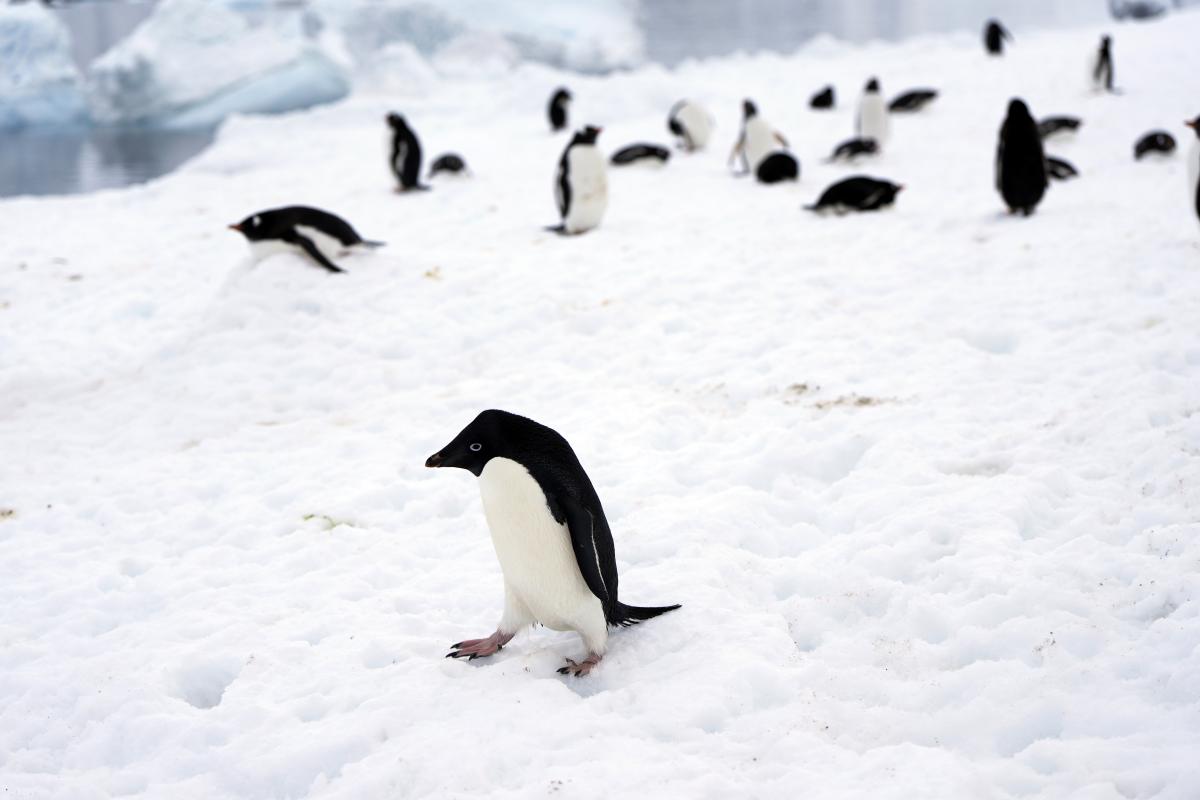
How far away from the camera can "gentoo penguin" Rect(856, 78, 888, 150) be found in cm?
1080

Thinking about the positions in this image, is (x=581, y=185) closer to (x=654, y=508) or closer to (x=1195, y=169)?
(x=1195, y=169)

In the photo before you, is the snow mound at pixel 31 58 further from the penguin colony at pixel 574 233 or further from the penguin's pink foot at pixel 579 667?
the penguin's pink foot at pixel 579 667

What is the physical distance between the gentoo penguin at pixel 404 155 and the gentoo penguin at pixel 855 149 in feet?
14.0

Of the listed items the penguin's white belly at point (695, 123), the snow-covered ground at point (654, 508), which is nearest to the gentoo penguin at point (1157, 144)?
the snow-covered ground at point (654, 508)

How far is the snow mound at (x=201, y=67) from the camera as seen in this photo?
19.7 m

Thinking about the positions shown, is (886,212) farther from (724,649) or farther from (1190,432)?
(724,649)

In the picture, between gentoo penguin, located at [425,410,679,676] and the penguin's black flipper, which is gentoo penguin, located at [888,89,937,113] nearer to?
the penguin's black flipper

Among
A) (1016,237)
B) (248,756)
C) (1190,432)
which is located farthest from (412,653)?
(1016,237)

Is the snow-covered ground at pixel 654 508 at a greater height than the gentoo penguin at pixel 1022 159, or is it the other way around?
the gentoo penguin at pixel 1022 159

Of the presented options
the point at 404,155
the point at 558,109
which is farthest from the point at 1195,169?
the point at 558,109

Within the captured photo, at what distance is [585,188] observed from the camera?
311 inches

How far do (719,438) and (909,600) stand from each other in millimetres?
1513

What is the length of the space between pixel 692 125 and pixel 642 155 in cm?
128

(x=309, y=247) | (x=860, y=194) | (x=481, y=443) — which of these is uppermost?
(x=860, y=194)
